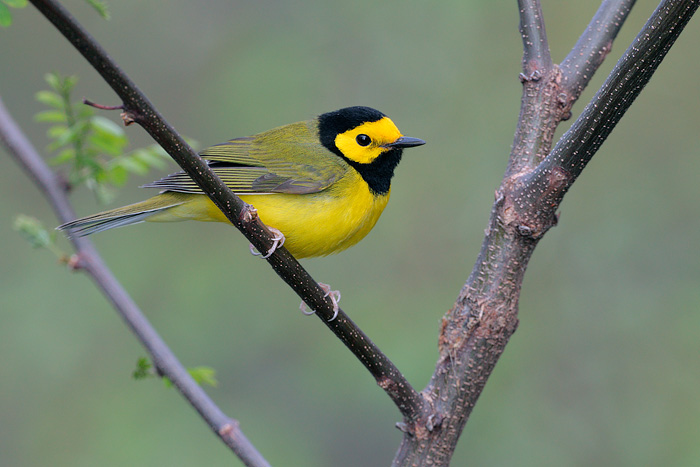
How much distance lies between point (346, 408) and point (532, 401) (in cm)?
132

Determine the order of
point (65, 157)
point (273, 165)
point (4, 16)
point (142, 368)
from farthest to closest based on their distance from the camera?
point (273, 165)
point (65, 157)
point (142, 368)
point (4, 16)

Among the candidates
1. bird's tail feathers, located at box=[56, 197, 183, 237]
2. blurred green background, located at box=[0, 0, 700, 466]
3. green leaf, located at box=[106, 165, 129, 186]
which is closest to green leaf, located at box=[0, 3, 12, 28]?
bird's tail feathers, located at box=[56, 197, 183, 237]

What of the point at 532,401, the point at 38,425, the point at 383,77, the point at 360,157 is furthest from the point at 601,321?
the point at 38,425

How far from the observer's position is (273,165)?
371 centimetres

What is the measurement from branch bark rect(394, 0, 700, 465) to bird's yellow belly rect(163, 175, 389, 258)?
928mm

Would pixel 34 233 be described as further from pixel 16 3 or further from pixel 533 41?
pixel 533 41

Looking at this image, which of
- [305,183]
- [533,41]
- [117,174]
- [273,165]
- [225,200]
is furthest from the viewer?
[273,165]

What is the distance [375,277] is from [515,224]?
3.39m

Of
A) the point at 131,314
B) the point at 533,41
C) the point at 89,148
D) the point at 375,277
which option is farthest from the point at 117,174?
the point at 375,277

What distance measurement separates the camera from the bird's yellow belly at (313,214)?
336 cm

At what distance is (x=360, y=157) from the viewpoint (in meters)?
3.85

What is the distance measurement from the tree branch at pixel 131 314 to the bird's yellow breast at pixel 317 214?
0.80 meters

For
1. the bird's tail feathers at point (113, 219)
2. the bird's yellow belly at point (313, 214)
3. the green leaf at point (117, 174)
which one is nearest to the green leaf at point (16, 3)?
the bird's tail feathers at point (113, 219)

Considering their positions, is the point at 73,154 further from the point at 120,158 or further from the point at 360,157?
the point at 360,157
